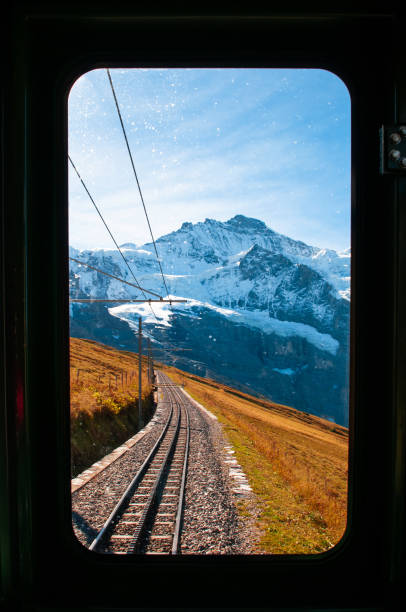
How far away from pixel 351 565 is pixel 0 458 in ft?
4.93

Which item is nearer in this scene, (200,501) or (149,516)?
(149,516)

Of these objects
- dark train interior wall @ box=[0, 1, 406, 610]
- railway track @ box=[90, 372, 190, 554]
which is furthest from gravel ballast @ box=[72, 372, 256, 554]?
dark train interior wall @ box=[0, 1, 406, 610]

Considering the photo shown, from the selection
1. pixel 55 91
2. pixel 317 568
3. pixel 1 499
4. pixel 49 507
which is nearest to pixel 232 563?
pixel 317 568

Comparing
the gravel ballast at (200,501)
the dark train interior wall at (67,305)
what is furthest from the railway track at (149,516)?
the dark train interior wall at (67,305)

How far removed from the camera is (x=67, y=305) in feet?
4.98

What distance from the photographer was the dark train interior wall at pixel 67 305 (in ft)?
4.68

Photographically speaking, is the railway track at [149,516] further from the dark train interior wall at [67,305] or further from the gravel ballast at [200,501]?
the dark train interior wall at [67,305]

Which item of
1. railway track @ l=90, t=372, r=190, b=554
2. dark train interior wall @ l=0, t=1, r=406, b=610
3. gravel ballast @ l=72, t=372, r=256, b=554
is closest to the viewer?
dark train interior wall @ l=0, t=1, r=406, b=610

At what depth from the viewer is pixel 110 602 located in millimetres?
1504

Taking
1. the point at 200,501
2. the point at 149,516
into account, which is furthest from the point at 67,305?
the point at 200,501

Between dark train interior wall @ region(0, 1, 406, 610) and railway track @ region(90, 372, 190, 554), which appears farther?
railway track @ region(90, 372, 190, 554)

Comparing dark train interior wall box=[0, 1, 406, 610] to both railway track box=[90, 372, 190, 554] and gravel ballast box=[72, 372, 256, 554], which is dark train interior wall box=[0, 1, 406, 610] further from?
railway track box=[90, 372, 190, 554]

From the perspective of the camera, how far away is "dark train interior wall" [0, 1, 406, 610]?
56.2 inches

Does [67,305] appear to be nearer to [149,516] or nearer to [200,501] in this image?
[149,516]
